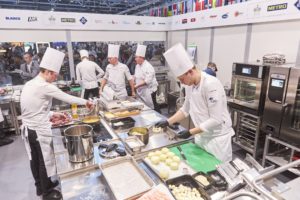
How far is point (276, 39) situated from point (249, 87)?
0.82 m

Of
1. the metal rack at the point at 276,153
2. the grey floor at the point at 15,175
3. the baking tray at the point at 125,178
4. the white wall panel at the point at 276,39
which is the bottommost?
the grey floor at the point at 15,175

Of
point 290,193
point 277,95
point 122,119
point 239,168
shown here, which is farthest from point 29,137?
point 277,95

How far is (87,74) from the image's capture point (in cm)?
449

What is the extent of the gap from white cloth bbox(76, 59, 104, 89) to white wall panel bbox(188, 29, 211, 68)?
7.93ft

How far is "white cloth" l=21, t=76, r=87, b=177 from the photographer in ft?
6.61

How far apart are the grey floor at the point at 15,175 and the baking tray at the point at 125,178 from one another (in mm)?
1691

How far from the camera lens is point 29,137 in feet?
7.01

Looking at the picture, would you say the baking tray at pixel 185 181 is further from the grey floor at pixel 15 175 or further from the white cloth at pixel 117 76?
the white cloth at pixel 117 76

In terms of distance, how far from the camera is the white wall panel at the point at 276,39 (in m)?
2.99

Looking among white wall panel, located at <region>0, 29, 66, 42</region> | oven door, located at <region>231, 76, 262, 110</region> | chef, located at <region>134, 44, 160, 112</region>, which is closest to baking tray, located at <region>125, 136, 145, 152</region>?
oven door, located at <region>231, 76, 262, 110</region>

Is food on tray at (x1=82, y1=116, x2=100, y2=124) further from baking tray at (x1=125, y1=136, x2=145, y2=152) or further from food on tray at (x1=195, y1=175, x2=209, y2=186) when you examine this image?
food on tray at (x1=195, y1=175, x2=209, y2=186)

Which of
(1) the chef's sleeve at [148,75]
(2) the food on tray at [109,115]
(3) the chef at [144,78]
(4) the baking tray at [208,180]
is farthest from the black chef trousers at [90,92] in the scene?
(4) the baking tray at [208,180]

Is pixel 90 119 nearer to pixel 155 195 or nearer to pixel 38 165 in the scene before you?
pixel 38 165

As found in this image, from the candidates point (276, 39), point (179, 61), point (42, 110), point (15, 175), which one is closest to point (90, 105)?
point (42, 110)
